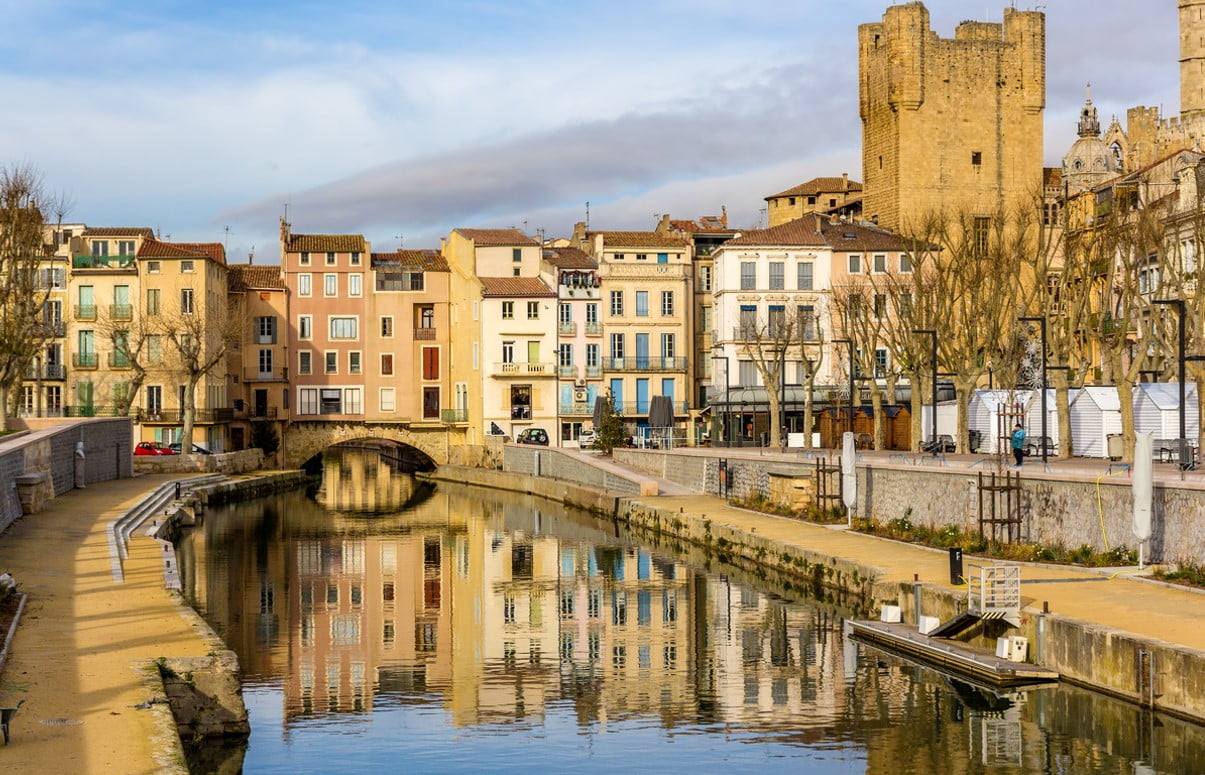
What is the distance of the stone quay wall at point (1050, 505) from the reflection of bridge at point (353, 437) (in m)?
38.8

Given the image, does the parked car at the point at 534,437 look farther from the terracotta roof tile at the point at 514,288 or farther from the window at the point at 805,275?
the window at the point at 805,275

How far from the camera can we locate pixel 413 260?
87188mm

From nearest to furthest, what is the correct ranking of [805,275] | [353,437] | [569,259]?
[805,275] < [569,259] < [353,437]

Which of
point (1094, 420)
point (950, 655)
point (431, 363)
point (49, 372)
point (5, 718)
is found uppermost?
point (431, 363)

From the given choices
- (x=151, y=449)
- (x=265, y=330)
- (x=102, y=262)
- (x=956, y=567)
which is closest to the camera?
(x=956, y=567)

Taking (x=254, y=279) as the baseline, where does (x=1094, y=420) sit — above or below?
below

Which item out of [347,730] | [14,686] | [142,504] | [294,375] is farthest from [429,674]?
[294,375]

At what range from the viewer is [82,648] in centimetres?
2075

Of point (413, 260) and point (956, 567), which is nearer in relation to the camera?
point (956, 567)

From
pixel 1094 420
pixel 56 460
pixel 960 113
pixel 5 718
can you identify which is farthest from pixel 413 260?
pixel 5 718

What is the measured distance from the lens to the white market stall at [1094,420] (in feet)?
165

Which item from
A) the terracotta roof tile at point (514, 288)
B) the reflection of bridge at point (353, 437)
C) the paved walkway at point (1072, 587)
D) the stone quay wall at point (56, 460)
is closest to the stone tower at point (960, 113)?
the terracotta roof tile at point (514, 288)

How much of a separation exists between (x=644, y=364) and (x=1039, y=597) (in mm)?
55608

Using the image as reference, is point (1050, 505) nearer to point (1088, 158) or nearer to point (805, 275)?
point (805, 275)
